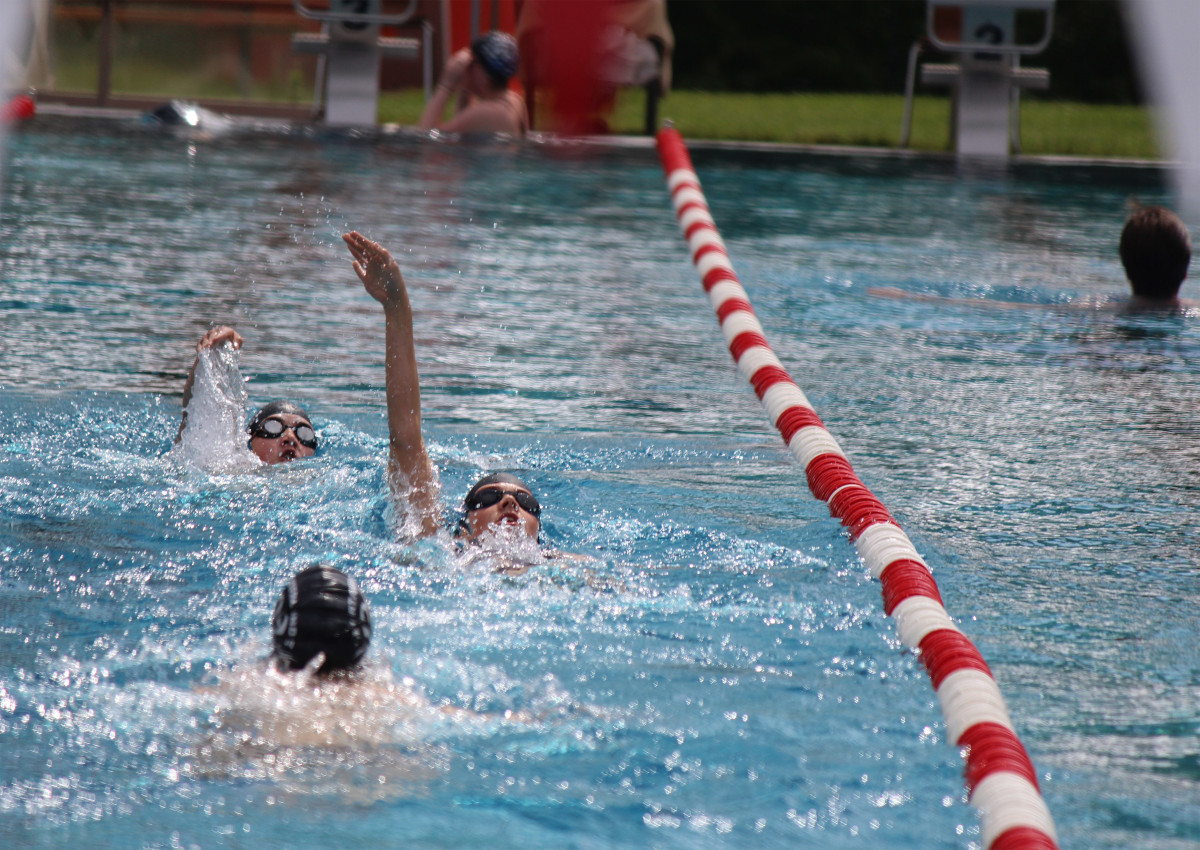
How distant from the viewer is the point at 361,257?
3.86m

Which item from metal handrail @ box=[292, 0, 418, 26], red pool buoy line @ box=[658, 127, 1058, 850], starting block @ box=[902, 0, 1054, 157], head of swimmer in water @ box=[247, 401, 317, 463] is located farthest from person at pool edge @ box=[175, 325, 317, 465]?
starting block @ box=[902, 0, 1054, 157]

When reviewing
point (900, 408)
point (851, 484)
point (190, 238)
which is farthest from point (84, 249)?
point (851, 484)

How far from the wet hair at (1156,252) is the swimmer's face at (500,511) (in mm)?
4828

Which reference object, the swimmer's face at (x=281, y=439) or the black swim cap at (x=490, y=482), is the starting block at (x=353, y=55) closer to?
the swimmer's face at (x=281, y=439)

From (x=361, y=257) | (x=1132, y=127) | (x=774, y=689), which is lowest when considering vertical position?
(x=774, y=689)

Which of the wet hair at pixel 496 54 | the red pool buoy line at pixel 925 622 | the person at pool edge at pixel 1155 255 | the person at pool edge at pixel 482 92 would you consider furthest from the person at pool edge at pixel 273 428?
the person at pool edge at pixel 482 92

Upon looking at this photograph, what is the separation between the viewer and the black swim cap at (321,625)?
295cm

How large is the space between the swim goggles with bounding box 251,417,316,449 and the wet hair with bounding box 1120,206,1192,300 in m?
4.85

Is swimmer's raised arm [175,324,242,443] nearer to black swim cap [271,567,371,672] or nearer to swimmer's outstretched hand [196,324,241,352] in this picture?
swimmer's outstretched hand [196,324,241,352]

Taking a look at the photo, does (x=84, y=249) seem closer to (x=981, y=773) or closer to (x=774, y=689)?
(x=774, y=689)

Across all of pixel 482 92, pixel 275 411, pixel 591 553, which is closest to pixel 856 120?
pixel 482 92

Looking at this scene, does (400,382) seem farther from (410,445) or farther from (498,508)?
(498,508)

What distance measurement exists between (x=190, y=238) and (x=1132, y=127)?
1459cm

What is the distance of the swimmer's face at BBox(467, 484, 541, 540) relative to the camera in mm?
3996
